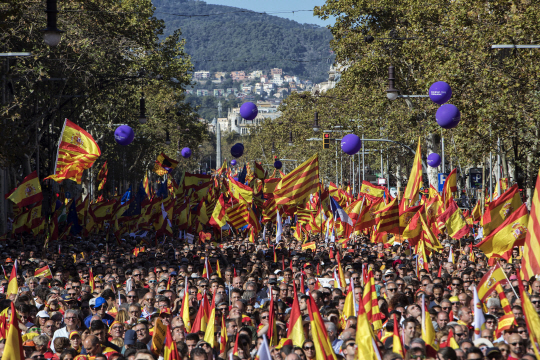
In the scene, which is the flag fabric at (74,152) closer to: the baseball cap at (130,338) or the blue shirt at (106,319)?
the blue shirt at (106,319)

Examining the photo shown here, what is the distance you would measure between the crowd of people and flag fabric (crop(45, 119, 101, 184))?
193cm

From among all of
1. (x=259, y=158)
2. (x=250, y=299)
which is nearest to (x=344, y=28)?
(x=250, y=299)

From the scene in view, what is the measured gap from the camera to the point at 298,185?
18031 millimetres

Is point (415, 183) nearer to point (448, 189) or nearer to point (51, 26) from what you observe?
point (448, 189)

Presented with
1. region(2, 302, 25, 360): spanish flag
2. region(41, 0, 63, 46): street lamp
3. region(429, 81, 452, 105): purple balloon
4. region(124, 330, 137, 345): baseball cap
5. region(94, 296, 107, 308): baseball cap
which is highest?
region(41, 0, 63, 46): street lamp

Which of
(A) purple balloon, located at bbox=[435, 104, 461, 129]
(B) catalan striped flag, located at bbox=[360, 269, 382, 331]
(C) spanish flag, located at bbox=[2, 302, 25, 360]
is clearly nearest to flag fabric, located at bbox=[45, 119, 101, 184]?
(A) purple balloon, located at bbox=[435, 104, 461, 129]

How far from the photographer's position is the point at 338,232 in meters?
20.8

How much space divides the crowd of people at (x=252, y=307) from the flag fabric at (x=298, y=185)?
5.00 feet

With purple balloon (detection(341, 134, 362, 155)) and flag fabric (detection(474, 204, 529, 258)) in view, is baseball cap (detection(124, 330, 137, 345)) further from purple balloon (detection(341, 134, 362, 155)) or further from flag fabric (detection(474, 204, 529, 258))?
purple balloon (detection(341, 134, 362, 155))

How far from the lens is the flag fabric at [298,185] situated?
17984mm

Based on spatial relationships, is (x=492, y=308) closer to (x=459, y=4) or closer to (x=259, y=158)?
(x=459, y=4)

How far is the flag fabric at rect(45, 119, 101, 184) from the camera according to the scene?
52.4 feet

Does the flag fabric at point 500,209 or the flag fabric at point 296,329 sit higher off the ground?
the flag fabric at point 500,209

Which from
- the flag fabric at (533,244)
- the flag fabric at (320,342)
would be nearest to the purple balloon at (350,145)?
the flag fabric at (533,244)
